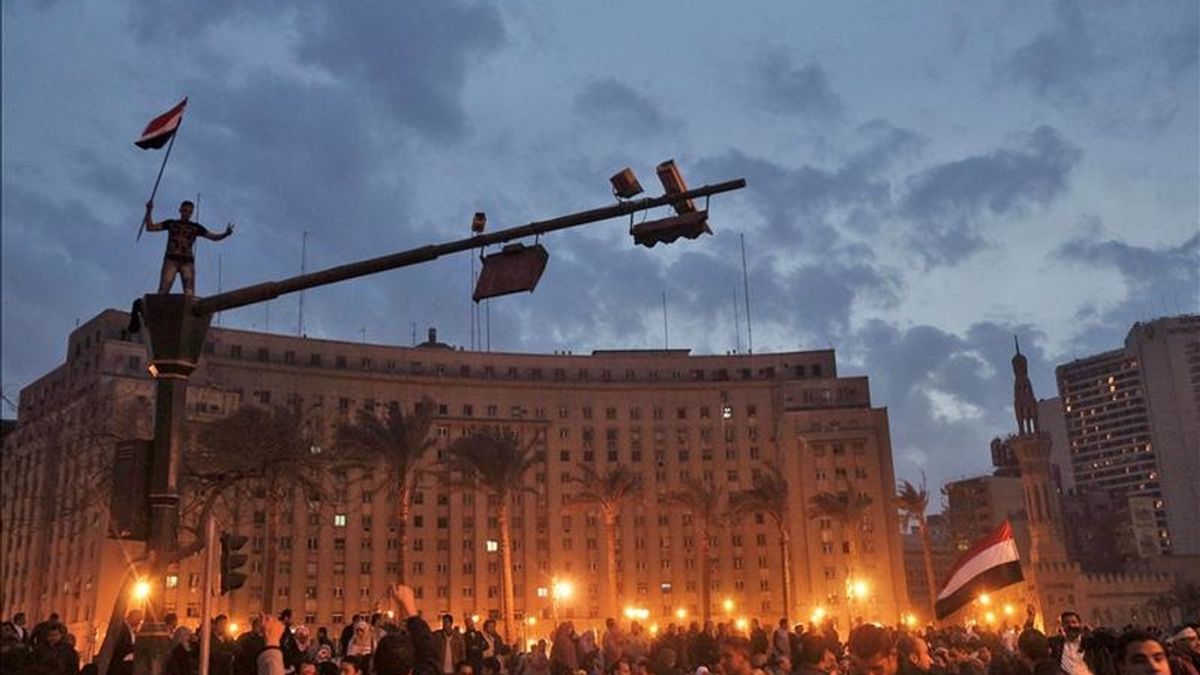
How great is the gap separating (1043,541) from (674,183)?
105 metres

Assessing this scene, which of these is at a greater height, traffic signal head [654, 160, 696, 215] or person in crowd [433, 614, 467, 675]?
traffic signal head [654, 160, 696, 215]

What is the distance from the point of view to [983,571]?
18.6m

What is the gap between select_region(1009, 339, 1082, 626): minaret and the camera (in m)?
98.4

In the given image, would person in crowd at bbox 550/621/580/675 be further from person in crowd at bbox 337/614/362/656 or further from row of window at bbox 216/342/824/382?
row of window at bbox 216/342/824/382

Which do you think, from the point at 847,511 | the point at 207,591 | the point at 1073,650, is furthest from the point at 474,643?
the point at 847,511

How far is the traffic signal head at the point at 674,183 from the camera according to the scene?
10.0m

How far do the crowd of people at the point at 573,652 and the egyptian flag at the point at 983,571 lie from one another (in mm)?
1066

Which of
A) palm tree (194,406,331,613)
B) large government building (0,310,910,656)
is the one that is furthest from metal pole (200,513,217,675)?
large government building (0,310,910,656)

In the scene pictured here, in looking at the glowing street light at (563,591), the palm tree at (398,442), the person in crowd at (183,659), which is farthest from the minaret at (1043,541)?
the person in crowd at (183,659)

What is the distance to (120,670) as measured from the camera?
12.8 metres

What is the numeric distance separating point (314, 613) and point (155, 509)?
88.8 m

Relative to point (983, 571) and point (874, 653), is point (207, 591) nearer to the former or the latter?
point (874, 653)

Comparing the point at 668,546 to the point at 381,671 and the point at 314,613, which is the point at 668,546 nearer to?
the point at 314,613

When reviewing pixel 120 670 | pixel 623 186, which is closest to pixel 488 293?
pixel 623 186
